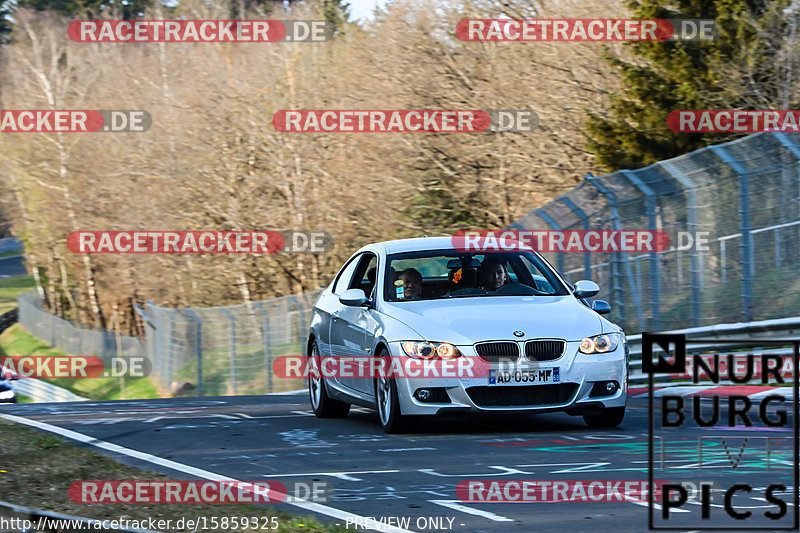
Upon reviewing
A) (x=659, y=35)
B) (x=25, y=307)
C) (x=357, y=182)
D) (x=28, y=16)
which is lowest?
(x=25, y=307)

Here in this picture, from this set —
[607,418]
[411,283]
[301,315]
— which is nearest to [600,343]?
[607,418]

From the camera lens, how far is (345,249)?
40188 millimetres

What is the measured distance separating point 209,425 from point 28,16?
63.8 metres

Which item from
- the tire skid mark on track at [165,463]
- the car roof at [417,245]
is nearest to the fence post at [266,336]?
the tire skid mark on track at [165,463]

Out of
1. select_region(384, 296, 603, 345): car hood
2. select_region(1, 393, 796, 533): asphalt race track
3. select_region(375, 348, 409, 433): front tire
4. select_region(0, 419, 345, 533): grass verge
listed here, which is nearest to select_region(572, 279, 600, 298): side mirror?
select_region(384, 296, 603, 345): car hood

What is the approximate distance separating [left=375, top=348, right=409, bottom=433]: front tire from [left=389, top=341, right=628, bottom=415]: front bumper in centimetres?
13

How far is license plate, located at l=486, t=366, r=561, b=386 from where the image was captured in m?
10.1

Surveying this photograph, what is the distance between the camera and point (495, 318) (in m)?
10.4

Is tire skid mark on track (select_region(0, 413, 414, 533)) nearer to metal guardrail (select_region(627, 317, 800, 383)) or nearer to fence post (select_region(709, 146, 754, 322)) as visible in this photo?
metal guardrail (select_region(627, 317, 800, 383))

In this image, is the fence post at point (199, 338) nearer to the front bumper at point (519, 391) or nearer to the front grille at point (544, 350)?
the front bumper at point (519, 391)

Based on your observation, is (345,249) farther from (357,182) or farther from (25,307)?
(25,307)

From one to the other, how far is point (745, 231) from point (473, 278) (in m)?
5.46

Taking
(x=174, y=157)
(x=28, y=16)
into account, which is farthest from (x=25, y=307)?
(x=174, y=157)

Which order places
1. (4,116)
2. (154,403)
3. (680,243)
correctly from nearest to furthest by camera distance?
(154,403)
(680,243)
(4,116)
